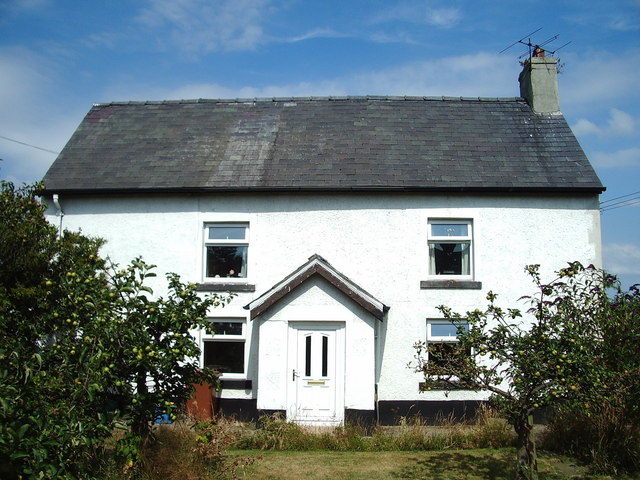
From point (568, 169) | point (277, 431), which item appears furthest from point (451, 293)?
point (277, 431)

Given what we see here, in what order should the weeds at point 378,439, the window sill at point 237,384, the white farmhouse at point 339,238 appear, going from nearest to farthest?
the weeds at point 378,439
the white farmhouse at point 339,238
the window sill at point 237,384

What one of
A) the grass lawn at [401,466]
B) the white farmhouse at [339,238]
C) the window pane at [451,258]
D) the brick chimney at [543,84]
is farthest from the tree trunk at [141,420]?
the brick chimney at [543,84]

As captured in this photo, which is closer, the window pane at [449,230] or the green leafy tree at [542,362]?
the green leafy tree at [542,362]

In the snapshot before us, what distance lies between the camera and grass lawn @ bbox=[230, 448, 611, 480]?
8.41 metres

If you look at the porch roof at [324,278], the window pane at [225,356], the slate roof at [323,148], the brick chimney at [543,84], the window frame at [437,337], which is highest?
the brick chimney at [543,84]

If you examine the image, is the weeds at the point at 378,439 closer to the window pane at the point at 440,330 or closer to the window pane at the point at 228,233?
the window pane at the point at 440,330

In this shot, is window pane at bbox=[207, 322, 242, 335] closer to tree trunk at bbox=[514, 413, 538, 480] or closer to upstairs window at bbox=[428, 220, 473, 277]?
upstairs window at bbox=[428, 220, 473, 277]

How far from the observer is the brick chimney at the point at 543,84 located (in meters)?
16.5

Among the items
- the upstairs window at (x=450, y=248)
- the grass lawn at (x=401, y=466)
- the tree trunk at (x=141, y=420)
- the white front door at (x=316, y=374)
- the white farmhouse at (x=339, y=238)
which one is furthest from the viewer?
the upstairs window at (x=450, y=248)

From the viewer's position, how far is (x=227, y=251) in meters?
14.3

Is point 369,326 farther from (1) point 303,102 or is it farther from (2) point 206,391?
(1) point 303,102

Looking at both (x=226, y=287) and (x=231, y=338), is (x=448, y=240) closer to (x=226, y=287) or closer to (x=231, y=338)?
(x=226, y=287)

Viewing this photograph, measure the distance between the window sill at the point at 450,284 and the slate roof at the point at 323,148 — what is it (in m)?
2.32

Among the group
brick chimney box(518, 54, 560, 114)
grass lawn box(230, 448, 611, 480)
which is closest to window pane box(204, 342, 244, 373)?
grass lawn box(230, 448, 611, 480)
